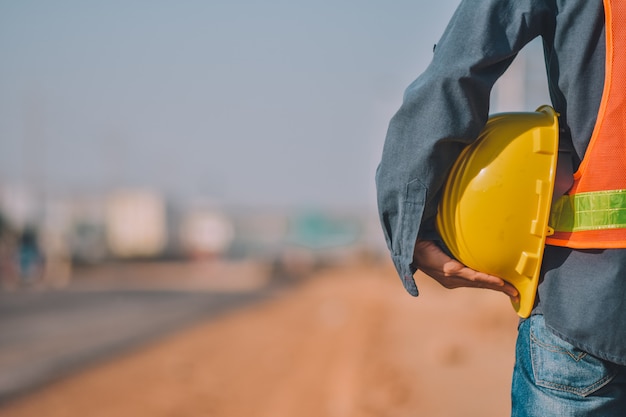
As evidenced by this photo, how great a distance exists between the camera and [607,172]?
207cm

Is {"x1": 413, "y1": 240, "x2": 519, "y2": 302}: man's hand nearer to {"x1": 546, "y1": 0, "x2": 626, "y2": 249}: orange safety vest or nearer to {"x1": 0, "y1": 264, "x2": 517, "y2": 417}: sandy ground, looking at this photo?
{"x1": 546, "y1": 0, "x2": 626, "y2": 249}: orange safety vest

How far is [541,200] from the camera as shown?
2174 millimetres

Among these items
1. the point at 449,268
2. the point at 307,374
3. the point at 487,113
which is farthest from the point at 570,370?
the point at 307,374

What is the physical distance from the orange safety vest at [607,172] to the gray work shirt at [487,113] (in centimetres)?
4

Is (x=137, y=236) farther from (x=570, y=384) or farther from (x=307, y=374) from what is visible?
(x=570, y=384)

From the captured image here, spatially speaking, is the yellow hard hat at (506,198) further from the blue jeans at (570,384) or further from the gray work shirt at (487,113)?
the blue jeans at (570,384)

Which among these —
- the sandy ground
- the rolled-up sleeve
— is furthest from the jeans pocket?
the sandy ground

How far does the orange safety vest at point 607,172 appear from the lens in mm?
2016

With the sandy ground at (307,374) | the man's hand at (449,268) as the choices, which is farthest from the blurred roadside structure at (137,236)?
the man's hand at (449,268)

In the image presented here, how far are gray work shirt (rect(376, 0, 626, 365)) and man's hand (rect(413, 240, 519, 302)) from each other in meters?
0.08

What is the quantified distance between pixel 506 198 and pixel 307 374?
7.54 meters

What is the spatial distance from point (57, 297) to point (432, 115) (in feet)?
76.9

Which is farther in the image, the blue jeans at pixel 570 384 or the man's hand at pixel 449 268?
the man's hand at pixel 449 268

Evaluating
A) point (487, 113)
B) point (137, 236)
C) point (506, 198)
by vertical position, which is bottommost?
point (137, 236)
